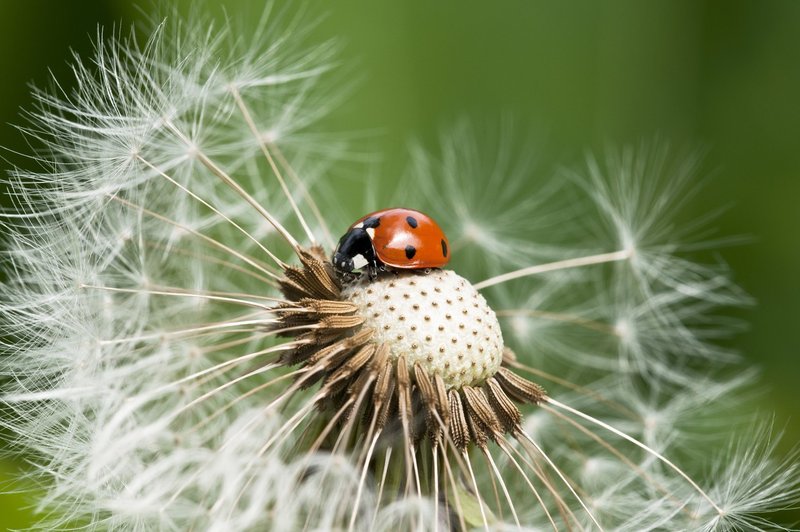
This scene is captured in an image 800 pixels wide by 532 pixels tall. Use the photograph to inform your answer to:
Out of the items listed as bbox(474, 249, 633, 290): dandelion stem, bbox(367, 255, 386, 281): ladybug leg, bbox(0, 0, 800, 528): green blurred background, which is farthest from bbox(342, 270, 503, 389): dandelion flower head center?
bbox(0, 0, 800, 528): green blurred background

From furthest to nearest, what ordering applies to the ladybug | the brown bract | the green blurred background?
the green blurred background < the ladybug < the brown bract

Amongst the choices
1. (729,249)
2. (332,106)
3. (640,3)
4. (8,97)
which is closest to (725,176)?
(729,249)

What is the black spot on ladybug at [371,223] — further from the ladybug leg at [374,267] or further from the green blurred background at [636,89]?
Result: the green blurred background at [636,89]

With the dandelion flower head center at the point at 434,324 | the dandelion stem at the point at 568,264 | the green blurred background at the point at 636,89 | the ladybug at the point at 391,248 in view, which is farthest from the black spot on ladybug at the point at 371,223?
the green blurred background at the point at 636,89

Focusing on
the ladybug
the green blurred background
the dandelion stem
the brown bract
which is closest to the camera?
the brown bract

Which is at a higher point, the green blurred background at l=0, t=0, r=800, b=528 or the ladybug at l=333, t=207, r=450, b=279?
the green blurred background at l=0, t=0, r=800, b=528

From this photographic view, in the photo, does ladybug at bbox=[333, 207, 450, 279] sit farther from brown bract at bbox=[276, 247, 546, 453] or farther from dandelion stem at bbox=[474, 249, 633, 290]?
dandelion stem at bbox=[474, 249, 633, 290]
